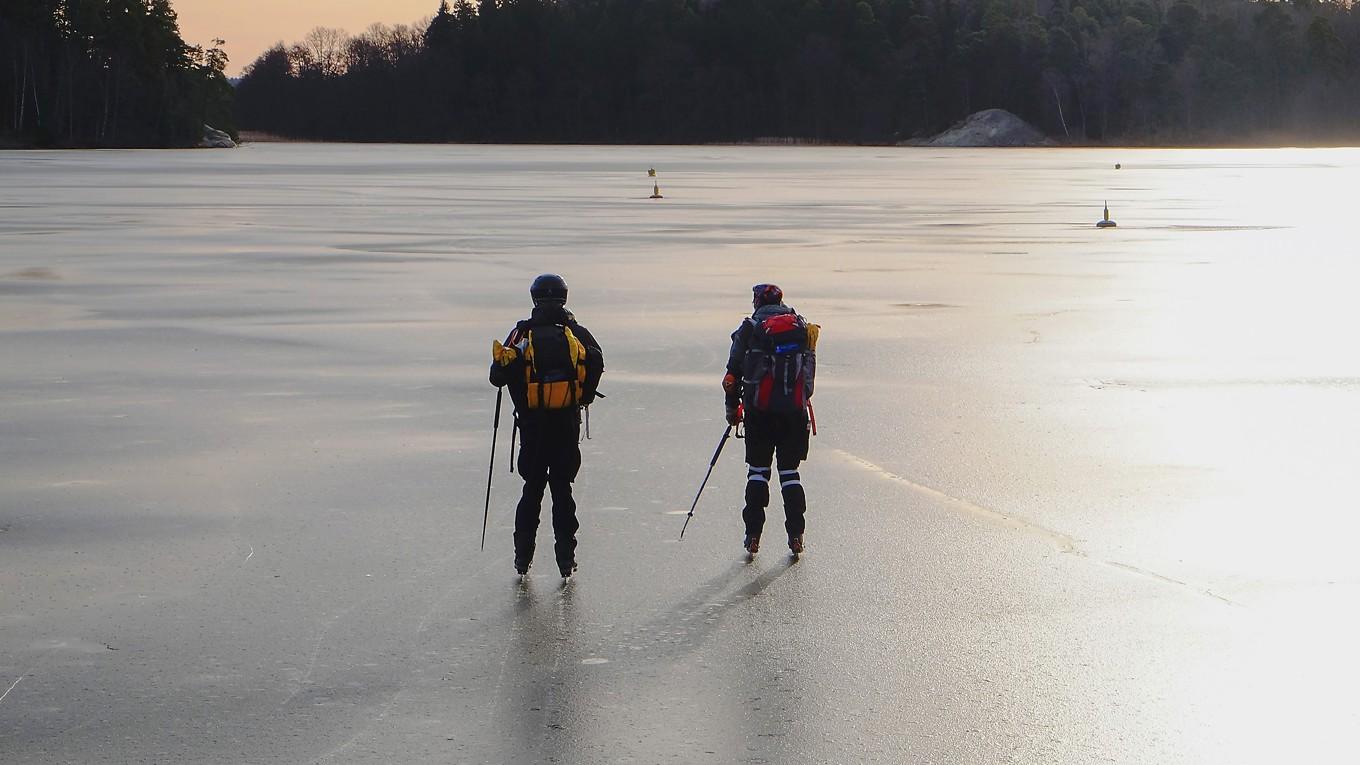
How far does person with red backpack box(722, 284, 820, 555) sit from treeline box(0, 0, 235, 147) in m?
138

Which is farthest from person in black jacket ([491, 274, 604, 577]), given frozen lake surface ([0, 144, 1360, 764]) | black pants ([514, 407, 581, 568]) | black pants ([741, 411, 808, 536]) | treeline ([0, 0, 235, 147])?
treeline ([0, 0, 235, 147])

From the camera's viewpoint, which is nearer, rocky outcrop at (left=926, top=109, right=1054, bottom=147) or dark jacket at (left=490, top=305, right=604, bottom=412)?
dark jacket at (left=490, top=305, right=604, bottom=412)

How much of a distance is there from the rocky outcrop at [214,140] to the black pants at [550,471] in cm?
14621

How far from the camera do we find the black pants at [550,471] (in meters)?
7.67

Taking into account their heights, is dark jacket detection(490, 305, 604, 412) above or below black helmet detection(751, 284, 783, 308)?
below

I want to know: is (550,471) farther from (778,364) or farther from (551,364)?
(778,364)

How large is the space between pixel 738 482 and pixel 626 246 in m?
18.1

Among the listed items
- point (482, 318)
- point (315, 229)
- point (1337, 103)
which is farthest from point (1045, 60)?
point (482, 318)

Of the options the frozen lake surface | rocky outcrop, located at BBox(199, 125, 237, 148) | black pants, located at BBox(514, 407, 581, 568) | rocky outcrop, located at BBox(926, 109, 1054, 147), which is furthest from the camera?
rocky outcrop, located at BBox(926, 109, 1054, 147)

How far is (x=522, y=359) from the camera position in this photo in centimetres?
751

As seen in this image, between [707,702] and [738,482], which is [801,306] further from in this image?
[707,702]

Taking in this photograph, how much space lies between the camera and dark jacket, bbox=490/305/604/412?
750 centimetres

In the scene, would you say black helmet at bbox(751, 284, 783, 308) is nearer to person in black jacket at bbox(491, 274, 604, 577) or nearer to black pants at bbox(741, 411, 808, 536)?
black pants at bbox(741, 411, 808, 536)

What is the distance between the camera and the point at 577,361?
754 cm
